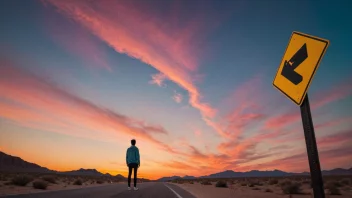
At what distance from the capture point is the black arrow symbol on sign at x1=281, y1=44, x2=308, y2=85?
3863 mm

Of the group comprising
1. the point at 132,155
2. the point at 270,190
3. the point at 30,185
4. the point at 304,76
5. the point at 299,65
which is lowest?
the point at 270,190

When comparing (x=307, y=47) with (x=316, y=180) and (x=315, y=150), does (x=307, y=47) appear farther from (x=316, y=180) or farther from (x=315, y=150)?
(x=316, y=180)

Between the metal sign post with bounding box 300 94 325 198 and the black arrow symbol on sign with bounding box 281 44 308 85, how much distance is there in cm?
34

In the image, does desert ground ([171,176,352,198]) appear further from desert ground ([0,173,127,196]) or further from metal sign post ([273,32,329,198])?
metal sign post ([273,32,329,198])

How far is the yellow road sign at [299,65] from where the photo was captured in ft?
12.0

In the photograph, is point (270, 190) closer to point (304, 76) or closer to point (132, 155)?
point (132, 155)

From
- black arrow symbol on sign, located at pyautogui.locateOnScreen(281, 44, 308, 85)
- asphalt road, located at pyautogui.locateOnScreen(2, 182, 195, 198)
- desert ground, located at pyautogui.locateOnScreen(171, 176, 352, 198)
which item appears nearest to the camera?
black arrow symbol on sign, located at pyautogui.locateOnScreen(281, 44, 308, 85)

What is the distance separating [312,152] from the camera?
3477 millimetres

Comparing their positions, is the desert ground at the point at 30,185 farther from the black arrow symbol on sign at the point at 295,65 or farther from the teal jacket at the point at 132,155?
the black arrow symbol on sign at the point at 295,65

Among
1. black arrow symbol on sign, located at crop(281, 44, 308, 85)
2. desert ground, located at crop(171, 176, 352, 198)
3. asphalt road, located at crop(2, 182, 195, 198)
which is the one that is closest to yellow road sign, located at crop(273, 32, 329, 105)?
black arrow symbol on sign, located at crop(281, 44, 308, 85)

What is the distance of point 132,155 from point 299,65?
13522mm

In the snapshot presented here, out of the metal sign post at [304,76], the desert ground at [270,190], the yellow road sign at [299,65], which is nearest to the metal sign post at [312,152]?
the metal sign post at [304,76]

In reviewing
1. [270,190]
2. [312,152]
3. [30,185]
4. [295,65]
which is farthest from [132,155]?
[312,152]

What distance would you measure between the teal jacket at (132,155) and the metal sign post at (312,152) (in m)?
13.4
